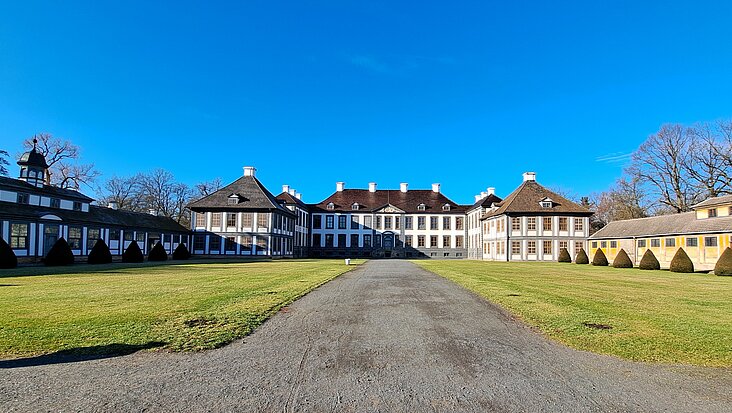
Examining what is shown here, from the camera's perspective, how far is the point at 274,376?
5.18 m

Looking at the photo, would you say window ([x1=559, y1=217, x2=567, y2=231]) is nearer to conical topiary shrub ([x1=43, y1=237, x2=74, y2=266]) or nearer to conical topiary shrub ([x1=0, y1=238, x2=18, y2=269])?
conical topiary shrub ([x1=43, y1=237, x2=74, y2=266])

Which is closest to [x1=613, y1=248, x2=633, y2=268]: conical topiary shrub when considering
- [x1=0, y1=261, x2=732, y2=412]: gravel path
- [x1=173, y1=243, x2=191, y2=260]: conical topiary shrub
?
[x1=0, y1=261, x2=732, y2=412]: gravel path

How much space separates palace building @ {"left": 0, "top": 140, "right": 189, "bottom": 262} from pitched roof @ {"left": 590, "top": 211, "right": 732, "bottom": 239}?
45930mm

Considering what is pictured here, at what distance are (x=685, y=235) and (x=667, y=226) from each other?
3.07 m

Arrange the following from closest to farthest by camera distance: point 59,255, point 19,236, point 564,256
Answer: point 59,255 → point 19,236 → point 564,256

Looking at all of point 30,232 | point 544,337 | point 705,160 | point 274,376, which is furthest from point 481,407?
point 705,160

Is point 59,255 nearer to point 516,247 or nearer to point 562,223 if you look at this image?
point 516,247

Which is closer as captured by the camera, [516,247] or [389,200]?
[516,247]

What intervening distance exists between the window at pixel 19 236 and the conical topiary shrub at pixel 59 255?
1780 mm

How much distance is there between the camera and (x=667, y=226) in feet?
117

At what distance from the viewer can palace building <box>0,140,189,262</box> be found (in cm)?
2928

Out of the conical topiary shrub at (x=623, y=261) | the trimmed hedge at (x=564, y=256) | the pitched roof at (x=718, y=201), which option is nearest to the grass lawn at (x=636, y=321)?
the pitched roof at (x=718, y=201)

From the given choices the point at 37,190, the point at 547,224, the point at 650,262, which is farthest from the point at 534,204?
the point at 37,190

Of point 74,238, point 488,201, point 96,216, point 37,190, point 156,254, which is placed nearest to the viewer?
point 37,190
